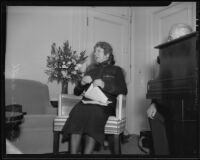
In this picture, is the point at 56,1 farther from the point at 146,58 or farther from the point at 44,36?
the point at 146,58

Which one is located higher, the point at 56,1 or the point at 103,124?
the point at 56,1

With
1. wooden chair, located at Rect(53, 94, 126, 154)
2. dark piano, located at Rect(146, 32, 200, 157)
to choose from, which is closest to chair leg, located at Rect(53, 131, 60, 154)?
wooden chair, located at Rect(53, 94, 126, 154)

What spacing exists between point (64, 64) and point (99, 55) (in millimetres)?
258

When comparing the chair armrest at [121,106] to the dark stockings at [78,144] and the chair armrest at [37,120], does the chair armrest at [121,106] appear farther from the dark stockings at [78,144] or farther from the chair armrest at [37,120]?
the chair armrest at [37,120]

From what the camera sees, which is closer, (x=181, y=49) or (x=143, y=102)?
(x=181, y=49)

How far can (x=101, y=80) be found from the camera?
1.76 meters

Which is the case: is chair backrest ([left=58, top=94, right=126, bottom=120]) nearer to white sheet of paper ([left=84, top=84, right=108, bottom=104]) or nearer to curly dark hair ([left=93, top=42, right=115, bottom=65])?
white sheet of paper ([left=84, top=84, right=108, bottom=104])

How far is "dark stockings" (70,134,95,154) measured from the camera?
172cm

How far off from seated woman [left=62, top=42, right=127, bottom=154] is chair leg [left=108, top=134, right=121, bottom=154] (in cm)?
7

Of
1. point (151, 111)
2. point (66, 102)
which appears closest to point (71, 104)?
point (66, 102)

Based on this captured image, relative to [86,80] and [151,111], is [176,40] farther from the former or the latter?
[86,80]

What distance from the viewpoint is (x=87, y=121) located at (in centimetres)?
176

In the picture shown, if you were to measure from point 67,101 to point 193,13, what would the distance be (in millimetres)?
1080

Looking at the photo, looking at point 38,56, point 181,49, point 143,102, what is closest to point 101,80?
point 143,102
